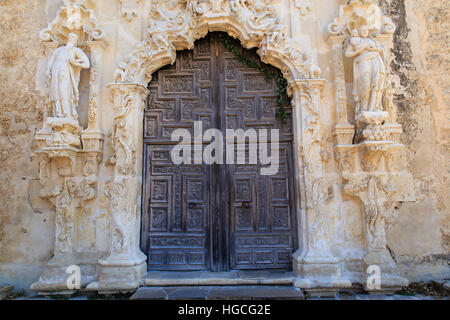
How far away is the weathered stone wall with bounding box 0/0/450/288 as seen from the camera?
12.6 ft

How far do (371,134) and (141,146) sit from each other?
304 centimetres

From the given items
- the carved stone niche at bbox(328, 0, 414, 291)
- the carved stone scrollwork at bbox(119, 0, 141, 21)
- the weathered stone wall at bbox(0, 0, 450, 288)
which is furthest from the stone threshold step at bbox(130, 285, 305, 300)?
the carved stone scrollwork at bbox(119, 0, 141, 21)

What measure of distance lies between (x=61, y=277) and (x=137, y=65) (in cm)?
293

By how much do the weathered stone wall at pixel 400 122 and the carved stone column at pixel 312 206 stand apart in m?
0.29

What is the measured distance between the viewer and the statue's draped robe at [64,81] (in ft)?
12.6

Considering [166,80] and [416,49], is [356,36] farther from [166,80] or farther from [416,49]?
[166,80]

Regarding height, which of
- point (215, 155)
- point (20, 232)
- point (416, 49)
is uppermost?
point (416, 49)

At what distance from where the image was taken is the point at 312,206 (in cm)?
376

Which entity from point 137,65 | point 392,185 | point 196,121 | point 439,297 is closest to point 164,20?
point 137,65

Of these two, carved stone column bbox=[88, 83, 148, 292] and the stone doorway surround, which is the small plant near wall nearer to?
the stone doorway surround

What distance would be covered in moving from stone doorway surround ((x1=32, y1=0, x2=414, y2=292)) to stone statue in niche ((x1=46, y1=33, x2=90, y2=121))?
161 millimetres

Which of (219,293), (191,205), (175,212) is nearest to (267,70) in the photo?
(191,205)

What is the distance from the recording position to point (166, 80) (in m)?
4.41
